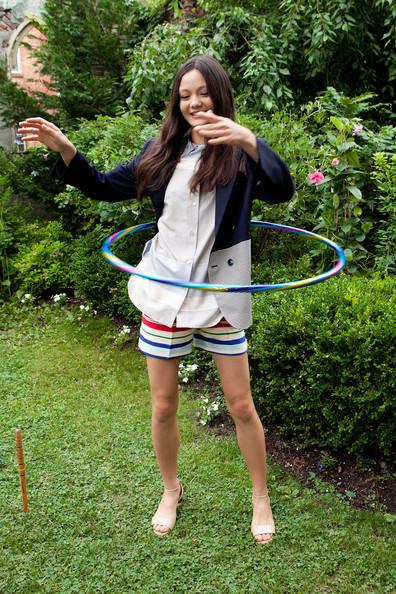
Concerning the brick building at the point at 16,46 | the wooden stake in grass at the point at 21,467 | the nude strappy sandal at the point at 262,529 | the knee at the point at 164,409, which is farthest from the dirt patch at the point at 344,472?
the brick building at the point at 16,46

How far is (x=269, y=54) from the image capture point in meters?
5.63

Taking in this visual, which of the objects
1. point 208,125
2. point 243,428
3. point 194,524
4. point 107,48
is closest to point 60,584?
point 194,524

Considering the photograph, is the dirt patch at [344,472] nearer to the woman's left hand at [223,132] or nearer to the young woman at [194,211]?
the young woman at [194,211]

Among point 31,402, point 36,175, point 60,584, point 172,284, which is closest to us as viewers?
point 172,284

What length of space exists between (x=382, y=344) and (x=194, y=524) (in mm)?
1215

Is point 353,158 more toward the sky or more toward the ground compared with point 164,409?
more toward the sky

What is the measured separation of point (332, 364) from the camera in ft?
9.63

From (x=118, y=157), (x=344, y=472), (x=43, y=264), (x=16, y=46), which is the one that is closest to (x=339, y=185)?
(x=118, y=157)

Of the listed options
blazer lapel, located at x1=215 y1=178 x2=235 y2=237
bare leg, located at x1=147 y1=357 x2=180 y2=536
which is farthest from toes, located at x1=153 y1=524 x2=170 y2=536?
blazer lapel, located at x1=215 y1=178 x2=235 y2=237

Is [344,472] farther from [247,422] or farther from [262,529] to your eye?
[247,422]

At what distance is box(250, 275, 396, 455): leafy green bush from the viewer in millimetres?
2818

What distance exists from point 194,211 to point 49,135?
65 centimetres

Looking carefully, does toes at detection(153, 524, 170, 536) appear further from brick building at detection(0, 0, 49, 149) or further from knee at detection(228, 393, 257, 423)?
brick building at detection(0, 0, 49, 149)

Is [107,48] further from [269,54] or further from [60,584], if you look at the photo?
[60,584]
